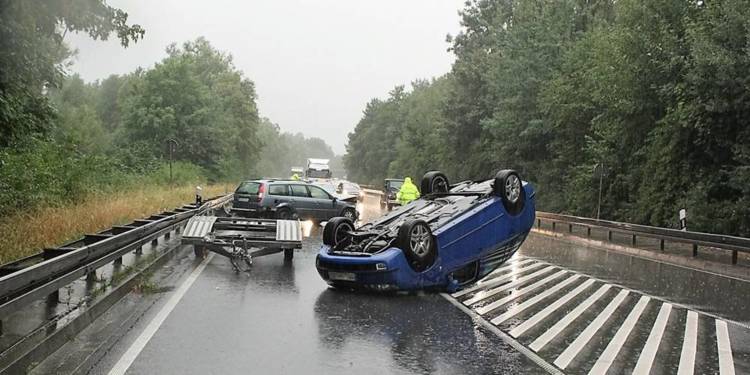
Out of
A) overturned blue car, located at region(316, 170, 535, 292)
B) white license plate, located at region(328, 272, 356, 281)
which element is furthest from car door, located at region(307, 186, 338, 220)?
white license plate, located at region(328, 272, 356, 281)

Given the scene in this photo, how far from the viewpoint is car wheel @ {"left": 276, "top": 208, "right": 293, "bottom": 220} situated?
22.9m

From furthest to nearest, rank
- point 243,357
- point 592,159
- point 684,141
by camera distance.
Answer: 1. point 592,159
2. point 684,141
3. point 243,357

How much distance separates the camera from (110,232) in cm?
1094

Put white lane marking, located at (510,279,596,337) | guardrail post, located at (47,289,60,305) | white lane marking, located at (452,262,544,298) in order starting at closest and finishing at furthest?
1. guardrail post, located at (47,289,60,305)
2. white lane marking, located at (510,279,596,337)
3. white lane marking, located at (452,262,544,298)

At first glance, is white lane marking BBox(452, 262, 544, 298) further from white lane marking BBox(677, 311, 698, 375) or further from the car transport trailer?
the car transport trailer

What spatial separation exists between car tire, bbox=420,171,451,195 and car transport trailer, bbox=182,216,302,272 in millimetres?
2639

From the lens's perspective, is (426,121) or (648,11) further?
(426,121)

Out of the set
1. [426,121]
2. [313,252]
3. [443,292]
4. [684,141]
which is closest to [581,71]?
[684,141]

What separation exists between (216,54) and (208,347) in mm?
83090

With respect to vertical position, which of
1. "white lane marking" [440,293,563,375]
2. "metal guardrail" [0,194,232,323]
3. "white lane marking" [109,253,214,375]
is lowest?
"white lane marking" [440,293,563,375]

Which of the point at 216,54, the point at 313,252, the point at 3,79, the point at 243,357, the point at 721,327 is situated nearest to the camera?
the point at 243,357

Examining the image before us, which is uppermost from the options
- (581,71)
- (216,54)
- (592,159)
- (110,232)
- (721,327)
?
(216,54)

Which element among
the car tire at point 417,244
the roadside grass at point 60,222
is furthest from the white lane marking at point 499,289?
the roadside grass at point 60,222

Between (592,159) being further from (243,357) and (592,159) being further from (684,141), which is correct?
(243,357)
